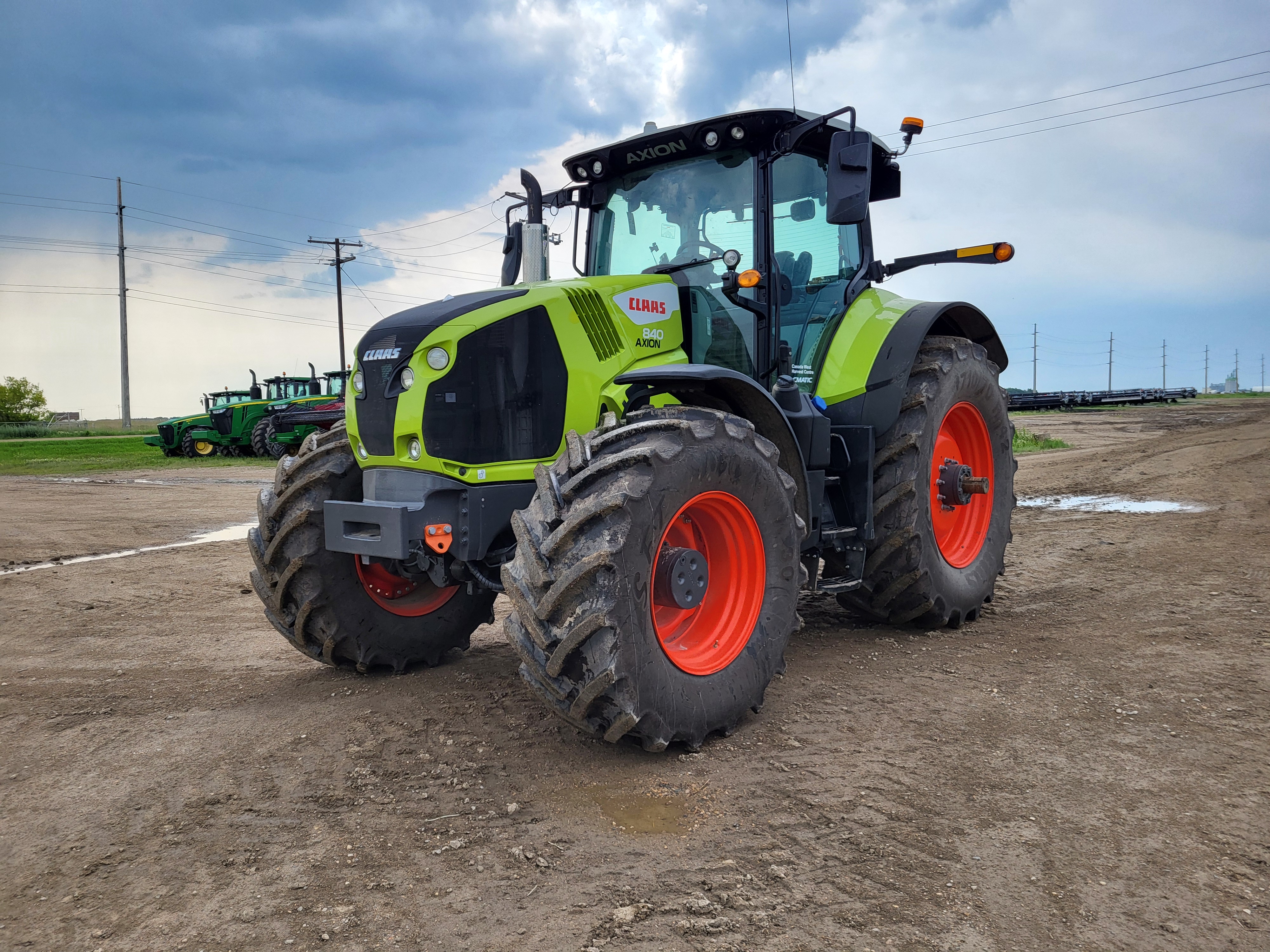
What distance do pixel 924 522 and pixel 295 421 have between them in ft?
70.4

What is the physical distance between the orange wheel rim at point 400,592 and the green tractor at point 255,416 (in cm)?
2174

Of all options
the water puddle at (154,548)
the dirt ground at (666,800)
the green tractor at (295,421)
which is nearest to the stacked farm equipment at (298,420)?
the green tractor at (295,421)

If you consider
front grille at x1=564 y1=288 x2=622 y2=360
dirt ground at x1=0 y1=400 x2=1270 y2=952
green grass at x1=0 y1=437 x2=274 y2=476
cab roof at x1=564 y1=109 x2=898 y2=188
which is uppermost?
cab roof at x1=564 y1=109 x2=898 y2=188

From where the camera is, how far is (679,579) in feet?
11.7

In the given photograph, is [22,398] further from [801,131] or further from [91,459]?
[801,131]

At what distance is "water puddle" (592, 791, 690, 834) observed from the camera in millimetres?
2969

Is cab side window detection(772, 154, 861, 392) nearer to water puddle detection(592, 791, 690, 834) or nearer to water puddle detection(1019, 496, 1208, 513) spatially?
water puddle detection(592, 791, 690, 834)

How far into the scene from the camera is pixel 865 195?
4.29m

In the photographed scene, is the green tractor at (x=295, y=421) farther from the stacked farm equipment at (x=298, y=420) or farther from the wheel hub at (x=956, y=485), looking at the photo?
the wheel hub at (x=956, y=485)

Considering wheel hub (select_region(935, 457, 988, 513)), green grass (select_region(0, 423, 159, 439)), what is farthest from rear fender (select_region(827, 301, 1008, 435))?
green grass (select_region(0, 423, 159, 439))

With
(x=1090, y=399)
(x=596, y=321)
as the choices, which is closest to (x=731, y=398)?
(x=596, y=321)

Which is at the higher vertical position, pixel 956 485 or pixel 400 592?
pixel 956 485

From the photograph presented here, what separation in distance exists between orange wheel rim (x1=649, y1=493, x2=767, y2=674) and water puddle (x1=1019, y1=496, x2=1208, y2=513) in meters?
7.43

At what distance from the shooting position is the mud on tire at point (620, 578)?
3.11 meters
